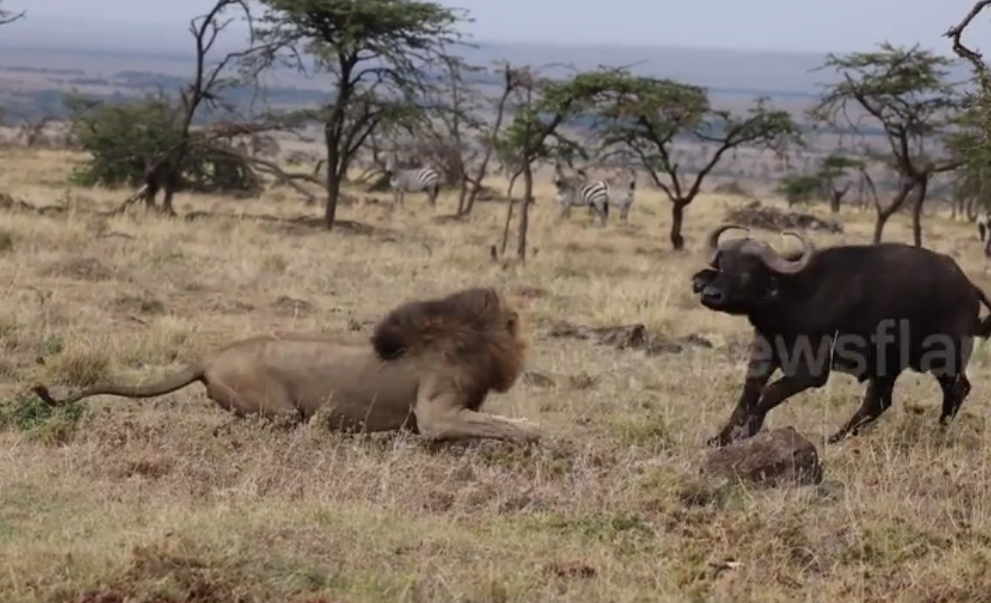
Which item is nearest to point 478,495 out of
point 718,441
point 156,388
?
point 718,441

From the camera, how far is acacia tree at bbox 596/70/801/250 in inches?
999

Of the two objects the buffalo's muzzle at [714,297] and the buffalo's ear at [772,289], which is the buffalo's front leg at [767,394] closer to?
the buffalo's ear at [772,289]

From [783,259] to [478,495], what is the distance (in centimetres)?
288

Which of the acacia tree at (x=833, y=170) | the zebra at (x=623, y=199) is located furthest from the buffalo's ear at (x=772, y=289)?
the acacia tree at (x=833, y=170)

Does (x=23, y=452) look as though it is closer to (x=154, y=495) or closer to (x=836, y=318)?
(x=154, y=495)

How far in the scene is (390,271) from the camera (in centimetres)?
1694

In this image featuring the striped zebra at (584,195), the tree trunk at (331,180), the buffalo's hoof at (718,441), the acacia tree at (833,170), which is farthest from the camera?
the acacia tree at (833,170)

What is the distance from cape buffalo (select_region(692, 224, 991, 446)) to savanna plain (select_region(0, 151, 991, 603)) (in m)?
0.39

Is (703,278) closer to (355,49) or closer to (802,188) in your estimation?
(355,49)

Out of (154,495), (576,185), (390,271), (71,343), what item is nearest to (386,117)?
(390,271)

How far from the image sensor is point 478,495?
6246 mm

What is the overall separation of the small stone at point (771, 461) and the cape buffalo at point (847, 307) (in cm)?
145

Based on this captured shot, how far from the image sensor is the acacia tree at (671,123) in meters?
25.4

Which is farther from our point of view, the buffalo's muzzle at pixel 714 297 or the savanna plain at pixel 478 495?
the buffalo's muzzle at pixel 714 297
